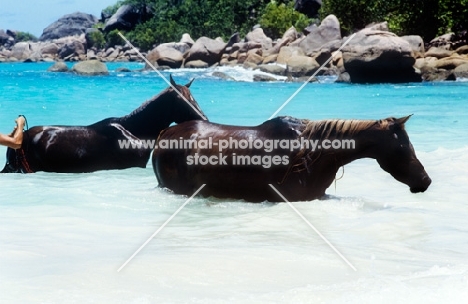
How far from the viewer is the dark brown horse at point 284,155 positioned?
565 centimetres

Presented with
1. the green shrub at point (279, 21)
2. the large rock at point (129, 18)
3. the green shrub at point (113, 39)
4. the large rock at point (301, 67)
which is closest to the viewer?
the large rock at point (301, 67)

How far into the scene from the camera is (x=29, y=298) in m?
3.53

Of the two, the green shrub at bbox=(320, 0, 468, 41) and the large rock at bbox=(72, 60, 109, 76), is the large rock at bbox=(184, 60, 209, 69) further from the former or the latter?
the green shrub at bbox=(320, 0, 468, 41)

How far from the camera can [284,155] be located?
5.88m

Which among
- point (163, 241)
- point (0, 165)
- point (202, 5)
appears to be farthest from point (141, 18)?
point (163, 241)

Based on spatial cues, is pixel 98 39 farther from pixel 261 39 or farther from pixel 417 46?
pixel 417 46

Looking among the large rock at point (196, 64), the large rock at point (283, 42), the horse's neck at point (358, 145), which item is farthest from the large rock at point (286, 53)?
the horse's neck at point (358, 145)

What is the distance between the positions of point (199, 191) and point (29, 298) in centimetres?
291

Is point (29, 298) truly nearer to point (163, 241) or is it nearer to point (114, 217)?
point (163, 241)

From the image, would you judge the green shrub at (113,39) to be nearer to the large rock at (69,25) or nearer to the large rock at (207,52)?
the large rock at (207,52)

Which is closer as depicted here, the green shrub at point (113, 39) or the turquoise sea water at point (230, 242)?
the turquoise sea water at point (230, 242)

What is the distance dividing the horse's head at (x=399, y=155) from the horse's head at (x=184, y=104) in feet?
7.95

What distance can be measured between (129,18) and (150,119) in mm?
81085

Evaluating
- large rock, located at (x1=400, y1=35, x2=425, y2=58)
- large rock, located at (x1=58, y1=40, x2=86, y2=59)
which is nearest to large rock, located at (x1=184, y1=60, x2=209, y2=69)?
large rock, located at (x1=400, y1=35, x2=425, y2=58)
